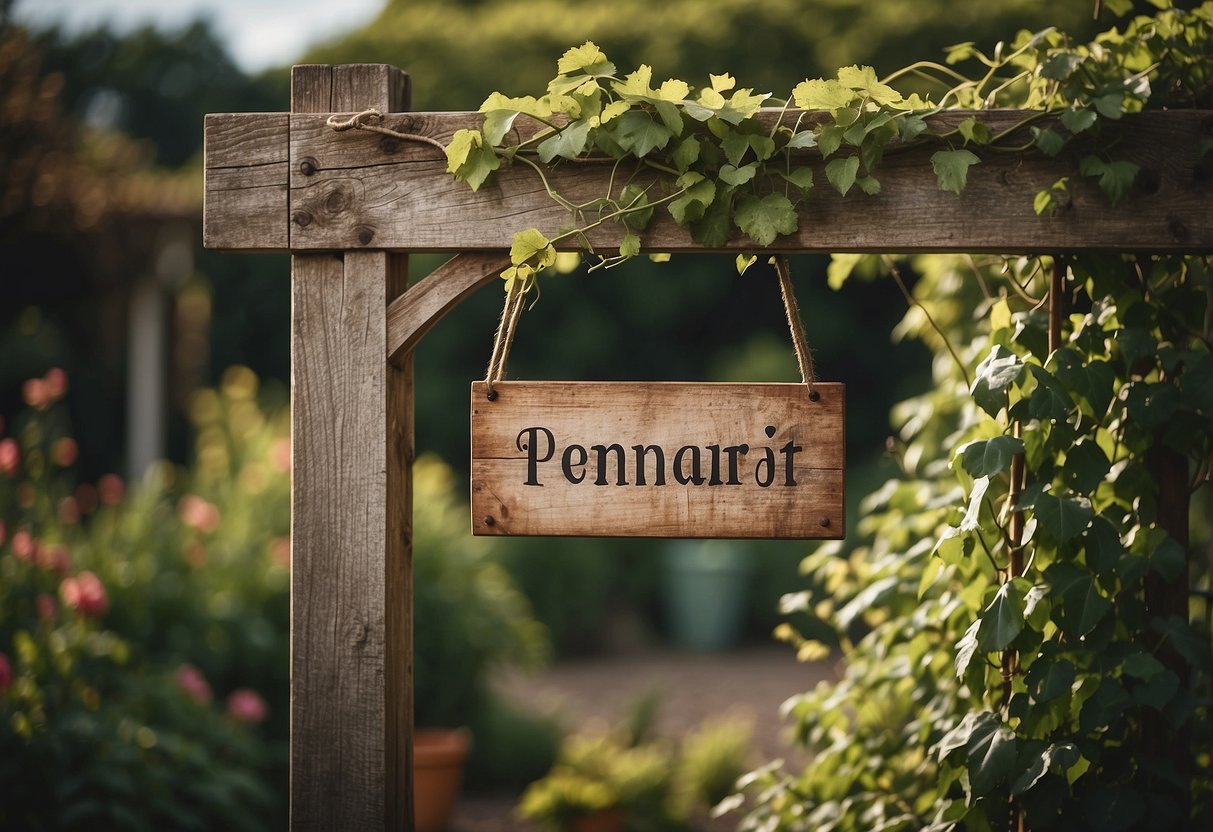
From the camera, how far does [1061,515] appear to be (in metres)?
1.59

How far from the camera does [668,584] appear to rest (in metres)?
7.24

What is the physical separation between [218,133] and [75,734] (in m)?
1.78

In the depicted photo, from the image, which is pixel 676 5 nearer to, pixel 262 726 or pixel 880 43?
pixel 880 43

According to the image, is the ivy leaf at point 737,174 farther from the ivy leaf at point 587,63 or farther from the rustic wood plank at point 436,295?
the rustic wood plank at point 436,295

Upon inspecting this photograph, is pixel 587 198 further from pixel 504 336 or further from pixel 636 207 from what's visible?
pixel 504 336

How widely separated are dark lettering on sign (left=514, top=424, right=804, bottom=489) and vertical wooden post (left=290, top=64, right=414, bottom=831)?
0.26 metres

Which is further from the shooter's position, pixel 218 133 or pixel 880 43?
pixel 880 43

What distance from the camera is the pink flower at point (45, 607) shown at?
9.37ft

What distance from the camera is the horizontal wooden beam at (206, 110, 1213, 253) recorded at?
157cm

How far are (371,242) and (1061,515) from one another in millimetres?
1173

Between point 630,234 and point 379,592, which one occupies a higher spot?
point 630,234

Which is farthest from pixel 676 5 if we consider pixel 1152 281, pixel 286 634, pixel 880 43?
pixel 1152 281

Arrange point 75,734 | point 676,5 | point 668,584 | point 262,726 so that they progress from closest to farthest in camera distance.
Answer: point 75,734, point 262,726, point 668,584, point 676,5

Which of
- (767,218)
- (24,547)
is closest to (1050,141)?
(767,218)
